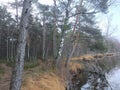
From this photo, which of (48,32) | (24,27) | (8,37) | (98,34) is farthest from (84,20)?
(24,27)

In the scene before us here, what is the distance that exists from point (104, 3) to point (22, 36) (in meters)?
6.52

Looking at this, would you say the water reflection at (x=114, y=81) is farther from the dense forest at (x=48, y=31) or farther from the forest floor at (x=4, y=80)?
the forest floor at (x=4, y=80)

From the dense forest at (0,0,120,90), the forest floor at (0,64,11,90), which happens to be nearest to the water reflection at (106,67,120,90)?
the dense forest at (0,0,120,90)

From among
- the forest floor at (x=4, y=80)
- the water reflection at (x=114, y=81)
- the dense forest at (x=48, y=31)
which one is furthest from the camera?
the water reflection at (x=114, y=81)

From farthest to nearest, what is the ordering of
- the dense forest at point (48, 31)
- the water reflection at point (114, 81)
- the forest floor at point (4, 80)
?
the water reflection at point (114, 81)
the dense forest at point (48, 31)
the forest floor at point (4, 80)

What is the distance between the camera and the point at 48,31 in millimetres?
24625

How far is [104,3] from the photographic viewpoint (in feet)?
34.9

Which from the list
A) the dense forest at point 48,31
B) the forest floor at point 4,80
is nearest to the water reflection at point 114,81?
the dense forest at point 48,31

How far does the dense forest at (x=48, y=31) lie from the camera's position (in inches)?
427

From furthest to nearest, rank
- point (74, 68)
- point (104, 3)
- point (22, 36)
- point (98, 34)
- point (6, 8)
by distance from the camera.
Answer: point (98, 34) → point (6, 8) → point (74, 68) → point (104, 3) → point (22, 36)

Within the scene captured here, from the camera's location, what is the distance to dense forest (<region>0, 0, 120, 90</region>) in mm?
10854

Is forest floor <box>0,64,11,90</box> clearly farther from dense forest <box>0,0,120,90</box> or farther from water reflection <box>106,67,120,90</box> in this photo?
water reflection <box>106,67,120,90</box>

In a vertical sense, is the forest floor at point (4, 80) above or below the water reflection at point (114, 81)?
above

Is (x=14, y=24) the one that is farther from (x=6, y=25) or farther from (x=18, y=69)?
(x=18, y=69)
